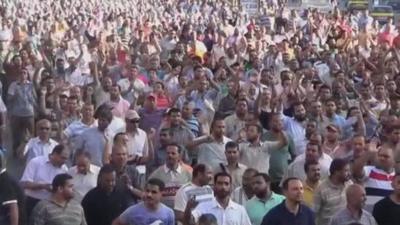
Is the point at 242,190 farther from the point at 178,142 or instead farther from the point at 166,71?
the point at 166,71

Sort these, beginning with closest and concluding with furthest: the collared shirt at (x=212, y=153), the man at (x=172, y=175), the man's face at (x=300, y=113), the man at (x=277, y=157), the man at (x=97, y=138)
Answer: the man at (x=172, y=175) < the collared shirt at (x=212, y=153) < the man at (x=97, y=138) < the man at (x=277, y=157) < the man's face at (x=300, y=113)

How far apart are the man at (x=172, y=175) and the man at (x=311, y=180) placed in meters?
1.10

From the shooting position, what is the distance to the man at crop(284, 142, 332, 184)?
406 inches

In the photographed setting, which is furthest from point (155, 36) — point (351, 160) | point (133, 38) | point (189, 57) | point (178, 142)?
point (351, 160)

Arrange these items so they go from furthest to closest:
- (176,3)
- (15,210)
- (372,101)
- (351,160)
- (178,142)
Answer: (176,3), (372,101), (178,142), (351,160), (15,210)

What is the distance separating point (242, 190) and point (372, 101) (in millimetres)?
4745

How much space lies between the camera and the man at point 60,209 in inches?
342

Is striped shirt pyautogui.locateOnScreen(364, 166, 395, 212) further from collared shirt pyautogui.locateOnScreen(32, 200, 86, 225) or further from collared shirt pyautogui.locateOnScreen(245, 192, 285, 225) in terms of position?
collared shirt pyautogui.locateOnScreen(32, 200, 86, 225)

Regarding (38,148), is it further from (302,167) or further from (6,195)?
(302,167)

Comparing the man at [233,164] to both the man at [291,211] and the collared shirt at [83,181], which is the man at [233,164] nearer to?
the collared shirt at [83,181]

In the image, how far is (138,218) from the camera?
8820 mm

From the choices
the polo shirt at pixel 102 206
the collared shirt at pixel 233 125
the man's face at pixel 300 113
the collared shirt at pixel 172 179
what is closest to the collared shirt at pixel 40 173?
the polo shirt at pixel 102 206

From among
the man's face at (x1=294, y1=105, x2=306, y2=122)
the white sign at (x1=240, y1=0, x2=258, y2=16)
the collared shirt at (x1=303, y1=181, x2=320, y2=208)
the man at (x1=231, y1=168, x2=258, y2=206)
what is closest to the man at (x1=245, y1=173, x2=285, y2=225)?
the man at (x1=231, y1=168, x2=258, y2=206)

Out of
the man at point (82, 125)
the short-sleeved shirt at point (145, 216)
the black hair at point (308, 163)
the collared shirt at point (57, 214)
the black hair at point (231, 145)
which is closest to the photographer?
the collared shirt at point (57, 214)
